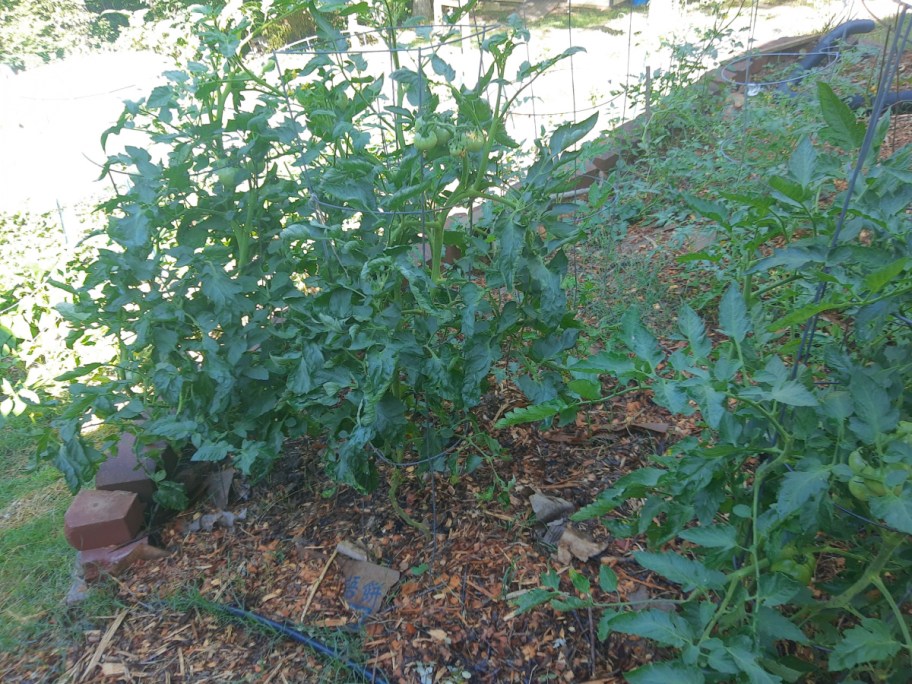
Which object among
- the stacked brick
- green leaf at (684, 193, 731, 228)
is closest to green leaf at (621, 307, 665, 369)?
green leaf at (684, 193, 731, 228)

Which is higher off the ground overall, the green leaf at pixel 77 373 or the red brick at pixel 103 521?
the green leaf at pixel 77 373

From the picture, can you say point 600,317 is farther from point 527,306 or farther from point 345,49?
point 345,49

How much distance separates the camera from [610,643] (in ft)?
5.32

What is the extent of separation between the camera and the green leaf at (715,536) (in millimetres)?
1235

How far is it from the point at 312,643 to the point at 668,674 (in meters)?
1.02

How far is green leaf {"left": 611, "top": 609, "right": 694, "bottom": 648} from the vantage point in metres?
1.20

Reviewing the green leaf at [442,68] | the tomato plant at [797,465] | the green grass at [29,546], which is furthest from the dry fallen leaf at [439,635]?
the green leaf at [442,68]

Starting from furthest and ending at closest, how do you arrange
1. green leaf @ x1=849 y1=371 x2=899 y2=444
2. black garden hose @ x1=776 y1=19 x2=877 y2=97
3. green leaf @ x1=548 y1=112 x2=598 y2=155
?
black garden hose @ x1=776 y1=19 x2=877 y2=97
green leaf @ x1=548 y1=112 x2=598 y2=155
green leaf @ x1=849 y1=371 x2=899 y2=444

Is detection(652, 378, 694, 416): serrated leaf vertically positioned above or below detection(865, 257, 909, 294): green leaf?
below

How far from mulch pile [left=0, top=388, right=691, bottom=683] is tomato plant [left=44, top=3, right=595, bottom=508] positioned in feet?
0.86

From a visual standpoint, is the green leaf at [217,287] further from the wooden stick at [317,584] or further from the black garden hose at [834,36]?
the black garden hose at [834,36]

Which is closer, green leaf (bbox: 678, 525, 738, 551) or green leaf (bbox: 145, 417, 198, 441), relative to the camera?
green leaf (bbox: 678, 525, 738, 551)

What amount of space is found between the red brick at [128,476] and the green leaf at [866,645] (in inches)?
79.7

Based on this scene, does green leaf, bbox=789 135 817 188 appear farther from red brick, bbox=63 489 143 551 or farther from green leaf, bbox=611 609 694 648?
red brick, bbox=63 489 143 551
